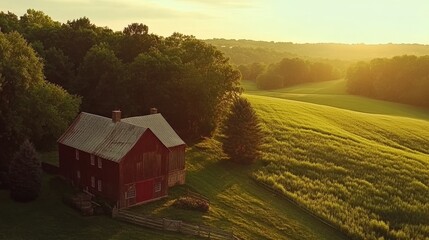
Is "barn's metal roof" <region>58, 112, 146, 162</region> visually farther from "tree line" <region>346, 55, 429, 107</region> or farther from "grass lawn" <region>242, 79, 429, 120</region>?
"tree line" <region>346, 55, 429, 107</region>

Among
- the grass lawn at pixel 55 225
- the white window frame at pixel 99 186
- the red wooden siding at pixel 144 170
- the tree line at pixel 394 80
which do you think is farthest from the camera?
the tree line at pixel 394 80

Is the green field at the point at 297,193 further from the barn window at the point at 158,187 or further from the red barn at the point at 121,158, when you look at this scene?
the red barn at the point at 121,158

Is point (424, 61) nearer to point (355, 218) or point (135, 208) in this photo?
point (355, 218)

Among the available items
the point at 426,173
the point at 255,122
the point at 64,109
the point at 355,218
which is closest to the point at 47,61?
the point at 64,109

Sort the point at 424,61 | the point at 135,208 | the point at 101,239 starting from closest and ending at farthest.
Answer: the point at 101,239
the point at 135,208
the point at 424,61

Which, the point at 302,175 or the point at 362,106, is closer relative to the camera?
the point at 302,175

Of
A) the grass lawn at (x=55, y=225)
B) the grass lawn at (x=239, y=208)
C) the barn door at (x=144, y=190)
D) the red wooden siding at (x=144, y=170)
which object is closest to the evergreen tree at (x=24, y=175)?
the grass lawn at (x=55, y=225)

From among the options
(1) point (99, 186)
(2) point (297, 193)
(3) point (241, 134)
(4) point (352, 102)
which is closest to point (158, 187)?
(1) point (99, 186)

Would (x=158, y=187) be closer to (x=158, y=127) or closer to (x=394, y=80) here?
(x=158, y=127)
